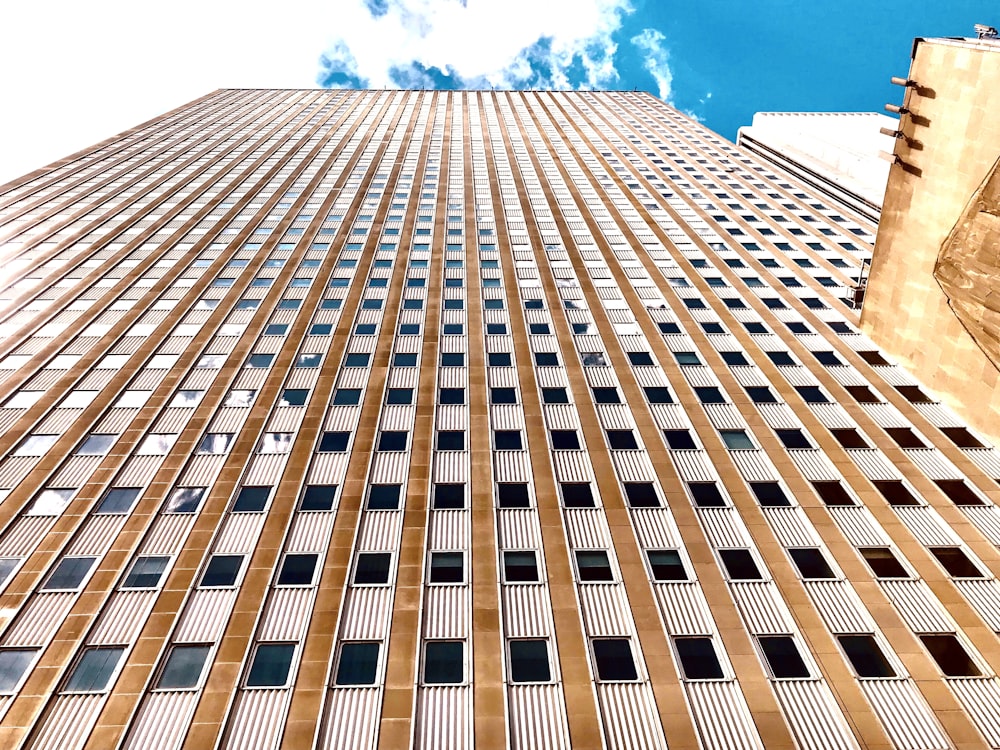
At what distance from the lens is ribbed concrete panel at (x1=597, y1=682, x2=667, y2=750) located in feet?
54.4

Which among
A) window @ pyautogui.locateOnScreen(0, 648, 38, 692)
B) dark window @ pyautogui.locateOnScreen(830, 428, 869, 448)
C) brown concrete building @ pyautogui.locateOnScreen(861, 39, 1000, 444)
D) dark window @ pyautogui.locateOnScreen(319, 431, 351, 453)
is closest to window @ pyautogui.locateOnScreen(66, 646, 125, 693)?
window @ pyautogui.locateOnScreen(0, 648, 38, 692)

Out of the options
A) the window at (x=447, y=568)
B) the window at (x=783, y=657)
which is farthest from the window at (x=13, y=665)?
the window at (x=783, y=657)

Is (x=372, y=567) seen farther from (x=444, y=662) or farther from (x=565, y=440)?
(x=565, y=440)

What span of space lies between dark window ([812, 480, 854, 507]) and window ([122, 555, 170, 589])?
28.5 metres

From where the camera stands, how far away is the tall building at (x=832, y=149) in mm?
64938

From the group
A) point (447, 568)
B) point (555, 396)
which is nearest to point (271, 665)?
point (447, 568)

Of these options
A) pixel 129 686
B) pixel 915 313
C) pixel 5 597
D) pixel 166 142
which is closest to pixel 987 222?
pixel 915 313

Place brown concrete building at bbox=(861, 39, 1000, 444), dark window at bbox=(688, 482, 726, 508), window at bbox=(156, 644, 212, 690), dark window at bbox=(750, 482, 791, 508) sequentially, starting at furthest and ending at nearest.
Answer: brown concrete building at bbox=(861, 39, 1000, 444) < dark window at bbox=(750, 482, 791, 508) < dark window at bbox=(688, 482, 726, 508) < window at bbox=(156, 644, 212, 690)

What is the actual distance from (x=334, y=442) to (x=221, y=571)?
316 inches

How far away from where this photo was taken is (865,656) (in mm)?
18922

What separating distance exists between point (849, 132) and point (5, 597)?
348 ft

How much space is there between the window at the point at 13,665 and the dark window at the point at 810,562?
92.8ft

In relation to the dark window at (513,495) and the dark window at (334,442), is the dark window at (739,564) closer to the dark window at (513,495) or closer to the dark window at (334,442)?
the dark window at (513,495)

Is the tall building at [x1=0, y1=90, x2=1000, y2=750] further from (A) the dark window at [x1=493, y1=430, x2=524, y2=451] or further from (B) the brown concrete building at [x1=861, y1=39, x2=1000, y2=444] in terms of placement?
(B) the brown concrete building at [x1=861, y1=39, x2=1000, y2=444]
